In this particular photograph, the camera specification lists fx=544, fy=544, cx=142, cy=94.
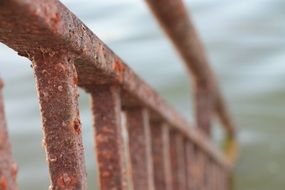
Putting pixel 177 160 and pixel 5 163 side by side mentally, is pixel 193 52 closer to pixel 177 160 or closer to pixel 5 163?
pixel 177 160

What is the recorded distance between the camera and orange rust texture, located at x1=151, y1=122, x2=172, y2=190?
53.9 inches

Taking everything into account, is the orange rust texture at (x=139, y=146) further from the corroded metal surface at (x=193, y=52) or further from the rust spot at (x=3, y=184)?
the rust spot at (x=3, y=184)

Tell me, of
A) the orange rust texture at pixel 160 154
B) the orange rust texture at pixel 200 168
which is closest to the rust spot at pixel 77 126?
the orange rust texture at pixel 160 154

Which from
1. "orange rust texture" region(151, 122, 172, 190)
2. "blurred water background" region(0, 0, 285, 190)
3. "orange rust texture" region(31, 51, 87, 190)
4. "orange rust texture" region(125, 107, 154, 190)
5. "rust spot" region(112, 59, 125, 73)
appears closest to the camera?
"orange rust texture" region(31, 51, 87, 190)

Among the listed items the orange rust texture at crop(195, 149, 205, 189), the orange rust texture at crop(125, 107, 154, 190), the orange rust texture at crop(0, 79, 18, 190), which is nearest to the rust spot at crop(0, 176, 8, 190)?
the orange rust texture at crop(0, 79, 18, 190)

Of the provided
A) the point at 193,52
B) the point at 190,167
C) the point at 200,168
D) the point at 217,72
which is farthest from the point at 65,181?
the point at 217,72

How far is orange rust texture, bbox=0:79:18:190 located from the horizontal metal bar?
3.0 inches

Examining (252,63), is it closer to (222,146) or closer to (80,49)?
(222,146)

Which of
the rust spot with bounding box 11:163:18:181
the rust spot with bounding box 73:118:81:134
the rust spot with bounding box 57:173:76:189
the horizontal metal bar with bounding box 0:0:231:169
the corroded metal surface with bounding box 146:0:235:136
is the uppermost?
the corroded metal surface with bounding box 146:0:235:136

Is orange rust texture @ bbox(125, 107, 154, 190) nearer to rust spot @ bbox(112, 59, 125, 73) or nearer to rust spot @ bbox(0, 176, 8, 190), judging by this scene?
rust spot @ bbox(112, 59, 125, 73)

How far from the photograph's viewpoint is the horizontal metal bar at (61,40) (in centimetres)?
55

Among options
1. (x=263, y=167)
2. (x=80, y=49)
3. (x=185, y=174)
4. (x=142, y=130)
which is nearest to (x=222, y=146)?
(x=263, y=167)

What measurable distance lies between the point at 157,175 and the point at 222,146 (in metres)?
2.40

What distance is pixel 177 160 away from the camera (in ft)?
5.33
